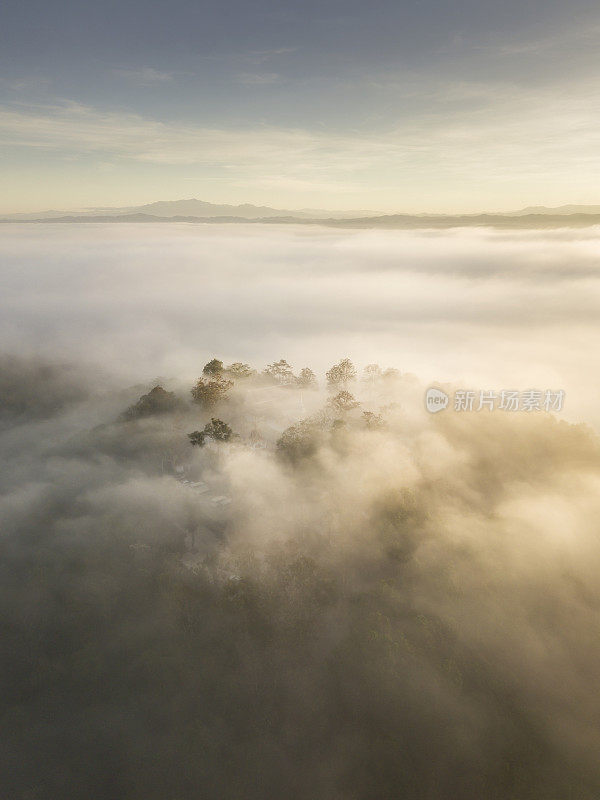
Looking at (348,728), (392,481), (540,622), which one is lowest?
(348,728)

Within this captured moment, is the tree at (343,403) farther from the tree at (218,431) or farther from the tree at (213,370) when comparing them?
the tree at (213,370)

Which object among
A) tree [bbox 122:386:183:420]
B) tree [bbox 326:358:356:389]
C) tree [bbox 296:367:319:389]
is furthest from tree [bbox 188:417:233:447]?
tree [bbox 296:367:319:389]

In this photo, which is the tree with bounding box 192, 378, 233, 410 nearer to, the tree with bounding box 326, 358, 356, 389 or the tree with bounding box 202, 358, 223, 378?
the tree with bounding box 202, 358, 223, 378

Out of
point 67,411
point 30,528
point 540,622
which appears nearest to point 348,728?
point 540,622

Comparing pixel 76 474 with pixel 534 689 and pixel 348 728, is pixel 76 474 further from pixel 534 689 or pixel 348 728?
pixel 534 689

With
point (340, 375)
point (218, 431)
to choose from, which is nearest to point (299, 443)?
point (218, 431)

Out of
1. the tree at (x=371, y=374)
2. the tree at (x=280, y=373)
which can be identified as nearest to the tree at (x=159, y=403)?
the tree at (x=280, y=373)
